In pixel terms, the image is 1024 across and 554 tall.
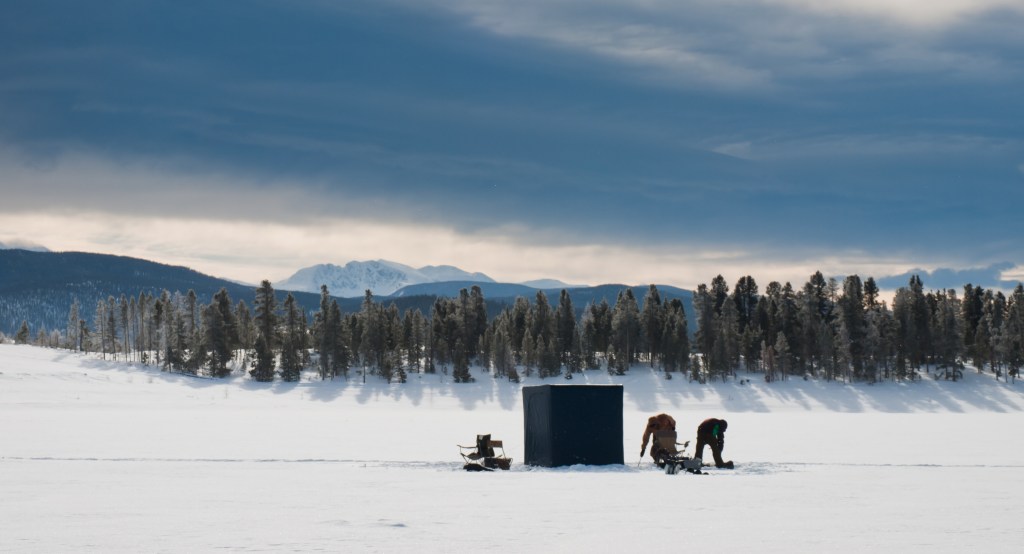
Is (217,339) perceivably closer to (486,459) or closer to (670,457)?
(486,459)

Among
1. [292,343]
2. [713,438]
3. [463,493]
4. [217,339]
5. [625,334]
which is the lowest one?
[463,493]

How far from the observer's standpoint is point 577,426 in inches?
1158

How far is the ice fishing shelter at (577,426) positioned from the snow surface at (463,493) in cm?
71

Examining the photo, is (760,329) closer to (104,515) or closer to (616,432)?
(616,432)

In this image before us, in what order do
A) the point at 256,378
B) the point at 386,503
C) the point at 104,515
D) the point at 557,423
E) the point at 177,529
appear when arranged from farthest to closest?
1. the point at 256,378
2. the point at 557,423
3. the point at 386,503
4. the point at 104,515
5. the point at 177,529

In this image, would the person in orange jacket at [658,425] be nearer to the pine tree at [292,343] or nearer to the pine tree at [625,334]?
the pine tree at [292,343]

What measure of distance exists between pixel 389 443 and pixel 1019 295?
108569 millimetres

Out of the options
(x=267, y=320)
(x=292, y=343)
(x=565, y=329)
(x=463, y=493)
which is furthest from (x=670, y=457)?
(x=267, y=320)

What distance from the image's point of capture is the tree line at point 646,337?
4483 inches

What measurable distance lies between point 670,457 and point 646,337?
96303 millimetres

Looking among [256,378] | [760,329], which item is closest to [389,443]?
[256,378]

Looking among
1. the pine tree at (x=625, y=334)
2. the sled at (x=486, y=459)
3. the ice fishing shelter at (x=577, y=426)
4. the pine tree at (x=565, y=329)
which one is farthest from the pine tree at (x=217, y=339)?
the sled at (x=486, y=459)

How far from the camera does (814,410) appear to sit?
94.7 meters

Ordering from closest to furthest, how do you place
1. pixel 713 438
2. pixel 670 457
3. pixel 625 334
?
pixel 670 457 → pixel 713 438 → pixel 625 334
